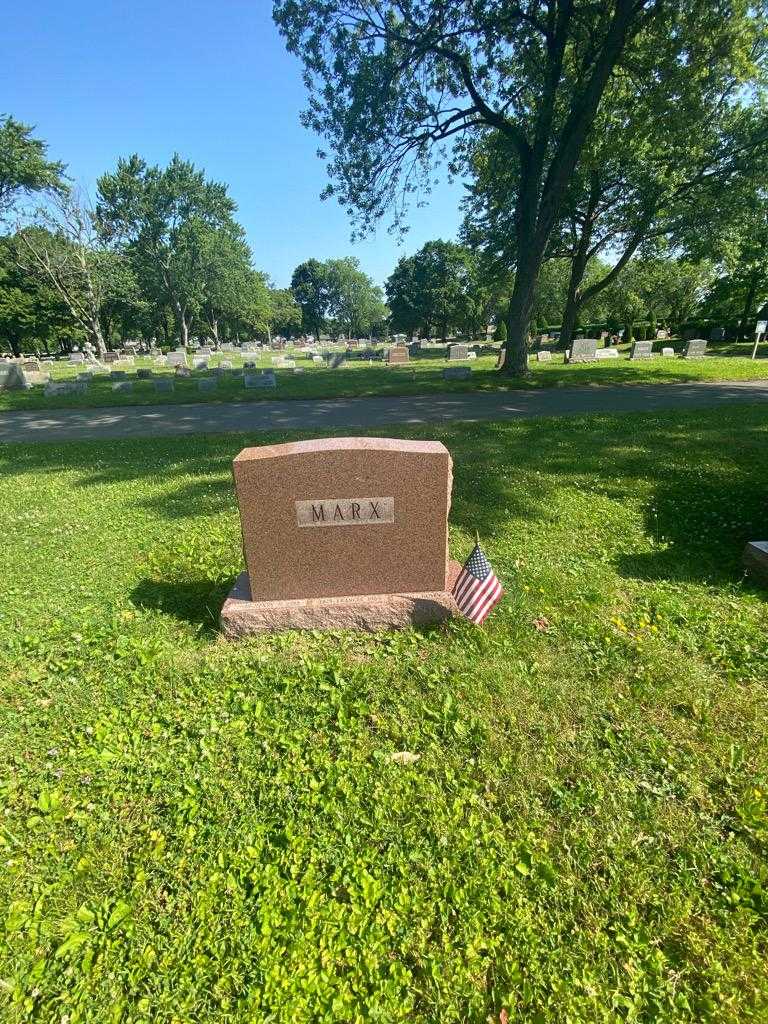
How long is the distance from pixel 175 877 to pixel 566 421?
9730mm

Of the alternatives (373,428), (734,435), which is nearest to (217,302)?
(373,428)

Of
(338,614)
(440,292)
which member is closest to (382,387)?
(338,614)

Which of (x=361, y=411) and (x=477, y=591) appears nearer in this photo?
(x=477, y=591)

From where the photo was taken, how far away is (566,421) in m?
9.80

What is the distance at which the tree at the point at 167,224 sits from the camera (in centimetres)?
4316

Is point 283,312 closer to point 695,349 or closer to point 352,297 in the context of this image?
point 352,297

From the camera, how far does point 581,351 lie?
2548 cm

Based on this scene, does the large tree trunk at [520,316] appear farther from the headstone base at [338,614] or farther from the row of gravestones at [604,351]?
the headstone base at [338,614]

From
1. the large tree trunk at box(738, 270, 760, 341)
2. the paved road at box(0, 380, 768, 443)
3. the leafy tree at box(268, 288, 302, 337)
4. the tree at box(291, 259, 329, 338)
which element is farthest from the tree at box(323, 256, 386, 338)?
the paved road at box(0, 380, 768, 443)

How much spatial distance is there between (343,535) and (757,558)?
352cm

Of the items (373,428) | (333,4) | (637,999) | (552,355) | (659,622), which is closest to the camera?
(637,999)

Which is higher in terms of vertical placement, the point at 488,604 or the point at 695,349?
the point at 695,349

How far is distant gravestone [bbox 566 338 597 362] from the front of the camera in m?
25.3

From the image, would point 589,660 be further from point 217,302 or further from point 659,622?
point 217,302
